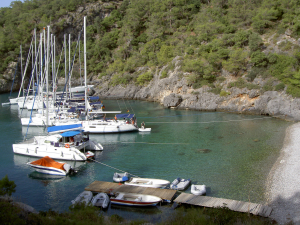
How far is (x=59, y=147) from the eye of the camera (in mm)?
26938

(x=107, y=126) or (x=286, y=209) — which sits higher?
(x=107, y=126)

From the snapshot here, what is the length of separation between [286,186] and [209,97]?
107ft

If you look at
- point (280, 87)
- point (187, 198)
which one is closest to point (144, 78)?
point (280, 87)

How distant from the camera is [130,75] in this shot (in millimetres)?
73000

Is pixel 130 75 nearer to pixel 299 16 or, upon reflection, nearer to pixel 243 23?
pixel 243 23

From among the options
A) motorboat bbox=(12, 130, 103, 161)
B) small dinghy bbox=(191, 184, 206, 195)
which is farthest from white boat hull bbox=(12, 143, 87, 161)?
small dinghy bbox=(191, 184, 206, 195)

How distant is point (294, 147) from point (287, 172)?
7.14 m

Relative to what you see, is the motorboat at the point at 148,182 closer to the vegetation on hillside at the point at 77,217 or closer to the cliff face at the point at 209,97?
the vegetation on hillside at the point at 77,217

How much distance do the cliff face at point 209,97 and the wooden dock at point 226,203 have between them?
28.9 m

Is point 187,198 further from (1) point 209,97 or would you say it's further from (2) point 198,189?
(1) point 209,97

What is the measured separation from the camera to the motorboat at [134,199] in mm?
18328

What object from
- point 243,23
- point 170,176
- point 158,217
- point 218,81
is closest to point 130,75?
point 218,81

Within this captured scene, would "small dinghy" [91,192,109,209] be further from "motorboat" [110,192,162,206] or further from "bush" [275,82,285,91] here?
"bush" [275,82,285,91]

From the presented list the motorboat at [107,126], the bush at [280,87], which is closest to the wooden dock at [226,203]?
the motorboat at [107,126]
